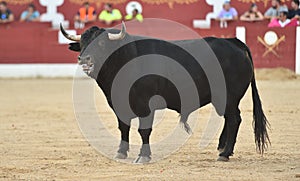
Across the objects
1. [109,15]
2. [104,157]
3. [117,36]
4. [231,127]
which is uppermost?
[117,36]

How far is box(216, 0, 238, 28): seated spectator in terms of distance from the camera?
1694cm

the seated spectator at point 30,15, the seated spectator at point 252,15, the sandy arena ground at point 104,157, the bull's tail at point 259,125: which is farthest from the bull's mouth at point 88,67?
the seated spectator at point 30,15

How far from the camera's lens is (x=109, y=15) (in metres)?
17.2

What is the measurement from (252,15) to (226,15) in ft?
1.86

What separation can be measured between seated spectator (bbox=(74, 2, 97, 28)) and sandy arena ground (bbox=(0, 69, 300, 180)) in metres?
5.38

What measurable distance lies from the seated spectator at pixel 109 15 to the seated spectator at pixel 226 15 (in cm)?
224

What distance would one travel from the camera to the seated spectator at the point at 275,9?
16734mm

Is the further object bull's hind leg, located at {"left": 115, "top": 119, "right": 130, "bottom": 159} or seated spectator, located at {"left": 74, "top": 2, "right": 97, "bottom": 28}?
seated spectator, located at {"left": 74, "top": 2, "right": 97, "bottom": 28}

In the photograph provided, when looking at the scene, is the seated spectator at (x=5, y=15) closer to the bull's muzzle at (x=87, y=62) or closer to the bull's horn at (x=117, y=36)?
the bull's horn at (x=117, y=36)

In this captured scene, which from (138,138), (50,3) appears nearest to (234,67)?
(138,138)

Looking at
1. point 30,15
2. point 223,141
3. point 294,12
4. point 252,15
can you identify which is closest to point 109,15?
point 30,15

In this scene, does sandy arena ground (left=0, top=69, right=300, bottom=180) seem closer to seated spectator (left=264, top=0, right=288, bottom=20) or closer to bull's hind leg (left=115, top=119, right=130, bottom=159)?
bull's hind leg (left=115, top=119, right=130, bottom=159)

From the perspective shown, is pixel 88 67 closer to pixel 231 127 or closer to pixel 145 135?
pixel 145 135

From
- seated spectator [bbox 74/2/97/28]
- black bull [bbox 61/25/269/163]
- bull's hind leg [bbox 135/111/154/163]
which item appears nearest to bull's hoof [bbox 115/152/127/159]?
black bull [bbox 61/25/269/163]
